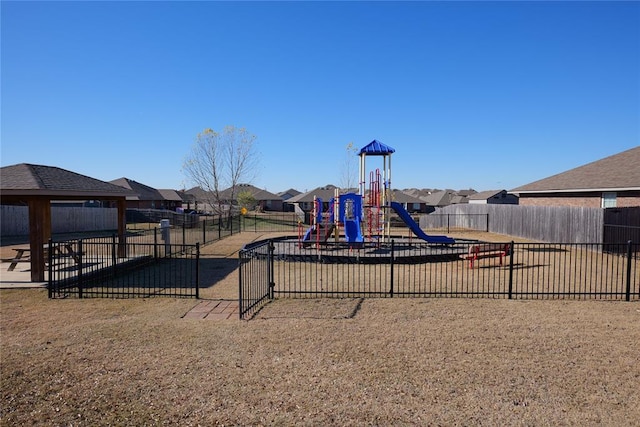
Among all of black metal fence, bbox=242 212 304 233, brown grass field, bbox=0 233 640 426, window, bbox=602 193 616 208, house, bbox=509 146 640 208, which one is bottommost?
brown grass field, bbox=0 233 640 426

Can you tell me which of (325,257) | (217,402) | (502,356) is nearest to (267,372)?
(217,402)

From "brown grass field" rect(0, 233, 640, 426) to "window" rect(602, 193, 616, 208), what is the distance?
50.3 ft

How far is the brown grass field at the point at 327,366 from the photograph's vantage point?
4.04 m

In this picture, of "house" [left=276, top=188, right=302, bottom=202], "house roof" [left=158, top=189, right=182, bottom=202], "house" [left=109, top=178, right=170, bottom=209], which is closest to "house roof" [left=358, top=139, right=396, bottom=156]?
"house" [left=109, top=178, right=170, bottom=209]

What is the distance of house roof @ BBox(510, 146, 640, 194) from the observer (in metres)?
19.8

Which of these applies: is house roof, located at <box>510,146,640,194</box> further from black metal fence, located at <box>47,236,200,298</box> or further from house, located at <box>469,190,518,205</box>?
house, located at <box>469,190,518,205</box>

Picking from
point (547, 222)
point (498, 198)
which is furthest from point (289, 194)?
point (547, 222)

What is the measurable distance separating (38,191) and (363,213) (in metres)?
11.2

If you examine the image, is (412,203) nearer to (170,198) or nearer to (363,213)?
(170,198)

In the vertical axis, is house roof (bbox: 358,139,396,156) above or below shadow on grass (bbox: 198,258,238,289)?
above

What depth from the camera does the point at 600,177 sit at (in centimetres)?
2211

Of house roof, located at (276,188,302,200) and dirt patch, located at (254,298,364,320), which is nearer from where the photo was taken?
dirt patch, located at (254,298,364,320)

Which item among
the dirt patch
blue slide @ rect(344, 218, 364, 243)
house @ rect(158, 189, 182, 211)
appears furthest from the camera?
house @ rect(158, 189, 182, 211)

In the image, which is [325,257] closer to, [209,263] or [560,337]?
[209,263]
